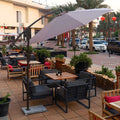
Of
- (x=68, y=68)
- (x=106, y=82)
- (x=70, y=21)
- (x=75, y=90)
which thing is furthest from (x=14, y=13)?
(x=70, y=21)

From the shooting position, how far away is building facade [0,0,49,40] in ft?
174

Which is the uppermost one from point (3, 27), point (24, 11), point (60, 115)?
point (24, 11)

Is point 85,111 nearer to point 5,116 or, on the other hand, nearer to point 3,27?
point 5,116

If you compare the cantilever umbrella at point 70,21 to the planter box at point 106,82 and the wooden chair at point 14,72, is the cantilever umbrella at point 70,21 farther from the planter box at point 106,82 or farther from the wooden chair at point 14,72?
the wooden chair at point 14,72

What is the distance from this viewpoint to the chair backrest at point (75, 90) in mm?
5804

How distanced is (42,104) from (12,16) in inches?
2073

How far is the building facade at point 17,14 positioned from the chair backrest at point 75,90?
47.6 m

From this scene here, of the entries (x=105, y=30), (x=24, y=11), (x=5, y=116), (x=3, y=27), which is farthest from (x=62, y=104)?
(x=105, y=30)

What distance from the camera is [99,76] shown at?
8.38m

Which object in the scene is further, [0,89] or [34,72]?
[34,72]

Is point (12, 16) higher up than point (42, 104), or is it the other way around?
point (12, 16)

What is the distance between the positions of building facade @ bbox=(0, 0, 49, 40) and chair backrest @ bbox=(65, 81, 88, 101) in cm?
4756

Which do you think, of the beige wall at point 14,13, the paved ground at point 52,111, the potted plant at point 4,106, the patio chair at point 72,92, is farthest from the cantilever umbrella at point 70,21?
the beige wall at point 14,13

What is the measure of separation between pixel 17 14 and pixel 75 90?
57971mm
